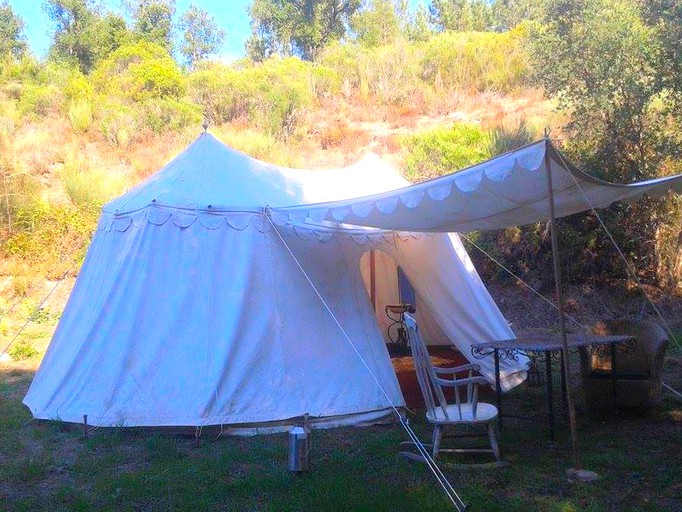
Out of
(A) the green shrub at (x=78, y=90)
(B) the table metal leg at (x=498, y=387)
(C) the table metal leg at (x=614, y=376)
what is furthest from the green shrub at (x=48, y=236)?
(C) the table metal leg at (x=614, y=376)

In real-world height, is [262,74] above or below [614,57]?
above

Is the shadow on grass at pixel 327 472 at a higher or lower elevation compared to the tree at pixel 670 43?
lower

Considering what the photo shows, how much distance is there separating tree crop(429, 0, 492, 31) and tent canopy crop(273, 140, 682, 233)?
25.1 metres

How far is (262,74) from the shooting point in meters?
21.7

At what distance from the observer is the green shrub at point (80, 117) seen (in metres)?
18.9

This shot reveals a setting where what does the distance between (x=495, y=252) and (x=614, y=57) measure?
3.62m

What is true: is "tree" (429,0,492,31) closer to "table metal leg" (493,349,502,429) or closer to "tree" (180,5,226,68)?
"tree" (180,5,226,68)

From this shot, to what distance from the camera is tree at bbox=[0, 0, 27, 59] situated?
27.5 m

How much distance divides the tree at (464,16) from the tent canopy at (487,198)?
25.1m

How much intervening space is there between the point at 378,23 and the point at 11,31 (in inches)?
567

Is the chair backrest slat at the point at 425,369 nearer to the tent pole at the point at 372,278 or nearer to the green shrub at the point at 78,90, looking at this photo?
the tent pole at the point at 372,278

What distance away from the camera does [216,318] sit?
585cm

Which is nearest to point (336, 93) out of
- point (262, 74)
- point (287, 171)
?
point (262, 74)

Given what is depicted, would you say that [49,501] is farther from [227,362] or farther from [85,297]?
[85,297]
